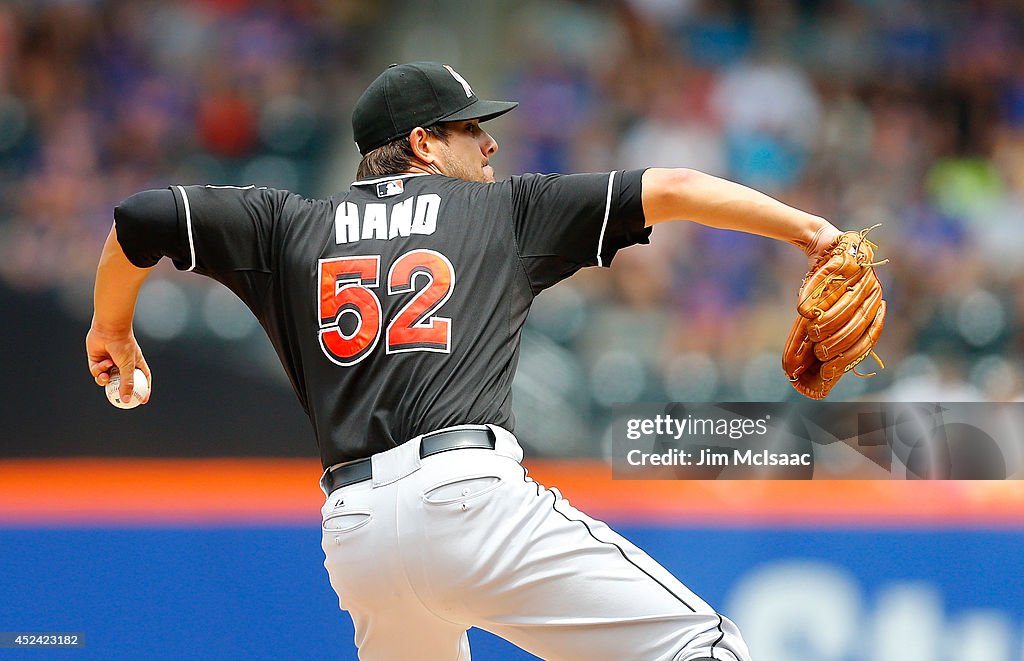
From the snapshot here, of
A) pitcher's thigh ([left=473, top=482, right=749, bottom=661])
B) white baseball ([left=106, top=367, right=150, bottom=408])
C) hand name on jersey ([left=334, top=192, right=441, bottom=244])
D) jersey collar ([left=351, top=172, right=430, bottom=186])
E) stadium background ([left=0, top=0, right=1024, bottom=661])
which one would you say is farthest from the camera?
stadium background ([left=0, top=0, right=1024, bottom=661])

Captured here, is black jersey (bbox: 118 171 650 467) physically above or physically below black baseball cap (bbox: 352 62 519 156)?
below

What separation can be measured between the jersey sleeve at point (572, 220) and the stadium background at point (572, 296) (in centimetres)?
172

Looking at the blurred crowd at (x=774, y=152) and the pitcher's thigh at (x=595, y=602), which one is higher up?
the blurred crowd at (x=774, y=152)

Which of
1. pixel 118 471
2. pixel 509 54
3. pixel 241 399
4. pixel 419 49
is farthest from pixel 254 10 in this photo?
pixel 118 471

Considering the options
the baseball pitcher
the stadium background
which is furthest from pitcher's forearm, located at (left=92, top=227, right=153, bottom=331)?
the stadium background

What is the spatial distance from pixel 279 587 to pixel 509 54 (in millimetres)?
1998

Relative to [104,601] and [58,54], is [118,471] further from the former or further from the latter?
[58,54]

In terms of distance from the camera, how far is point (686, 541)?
3.91 meters

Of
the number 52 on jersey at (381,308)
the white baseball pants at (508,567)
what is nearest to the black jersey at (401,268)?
the number 52 on jersey at (381,308)

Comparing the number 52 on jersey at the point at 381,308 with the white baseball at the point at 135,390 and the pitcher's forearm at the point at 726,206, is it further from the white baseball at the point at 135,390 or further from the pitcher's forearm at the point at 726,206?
the white baseball at the point at 135,390

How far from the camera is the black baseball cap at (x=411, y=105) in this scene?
8.20 feet

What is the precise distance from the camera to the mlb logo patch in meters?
2.37

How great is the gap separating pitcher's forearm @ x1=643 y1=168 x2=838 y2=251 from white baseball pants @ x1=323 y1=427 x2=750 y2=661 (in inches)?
22.7

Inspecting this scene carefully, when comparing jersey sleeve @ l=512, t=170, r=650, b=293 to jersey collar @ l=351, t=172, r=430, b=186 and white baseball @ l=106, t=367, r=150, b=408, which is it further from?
white baseball @ l=106, t=367, r=150, b=408
